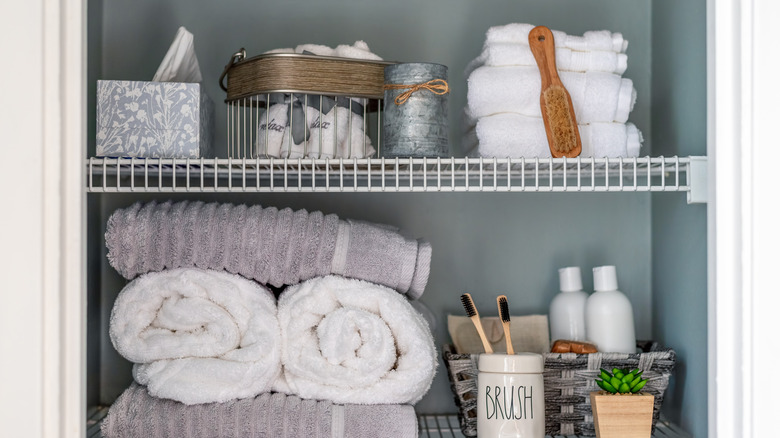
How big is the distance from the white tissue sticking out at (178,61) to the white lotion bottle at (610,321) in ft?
2.25

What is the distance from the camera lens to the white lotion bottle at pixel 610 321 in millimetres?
1132

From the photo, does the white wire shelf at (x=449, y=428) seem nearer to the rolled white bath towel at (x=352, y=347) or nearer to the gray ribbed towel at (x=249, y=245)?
the rolled white bath towel at (x=352, y=347)

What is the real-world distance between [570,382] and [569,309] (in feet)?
0.45

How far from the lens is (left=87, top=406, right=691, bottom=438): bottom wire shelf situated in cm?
113

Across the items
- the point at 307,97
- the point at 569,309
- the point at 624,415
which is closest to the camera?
the point at 624,415

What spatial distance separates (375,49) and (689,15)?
1.65 ft

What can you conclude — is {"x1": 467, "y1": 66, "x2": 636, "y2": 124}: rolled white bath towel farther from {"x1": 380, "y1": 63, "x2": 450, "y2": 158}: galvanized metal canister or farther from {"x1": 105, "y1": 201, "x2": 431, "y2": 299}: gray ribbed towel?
{"x1": 105, "y1": 201, "x2": 431, "y2": 299}: gray ribbed towel

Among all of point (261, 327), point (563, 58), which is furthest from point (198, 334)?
point (563, 58)

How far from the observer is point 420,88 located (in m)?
1.02
